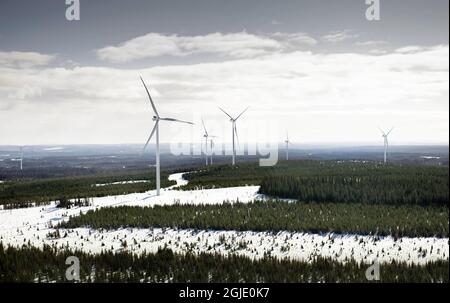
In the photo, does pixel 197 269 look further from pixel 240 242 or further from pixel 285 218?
pixel 285 218

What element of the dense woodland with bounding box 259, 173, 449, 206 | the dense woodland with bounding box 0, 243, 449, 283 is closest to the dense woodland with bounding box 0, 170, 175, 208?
the dense woodland with bounding box 259, 173, 449, 206

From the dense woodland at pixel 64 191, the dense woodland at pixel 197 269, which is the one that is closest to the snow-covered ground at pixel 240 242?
the dense woodland at pixel 197 269

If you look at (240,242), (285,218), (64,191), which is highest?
(285,218)

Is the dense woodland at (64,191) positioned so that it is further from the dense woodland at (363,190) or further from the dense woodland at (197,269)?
the dense woodland at (197,269)

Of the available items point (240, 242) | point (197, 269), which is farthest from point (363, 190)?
point (197, 269)

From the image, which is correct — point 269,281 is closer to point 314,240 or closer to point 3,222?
point 314,240

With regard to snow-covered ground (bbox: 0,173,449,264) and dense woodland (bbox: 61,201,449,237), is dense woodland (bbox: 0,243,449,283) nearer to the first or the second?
snow-covered ground (bbox: 0,173,449,264)
